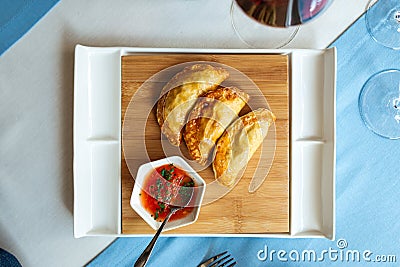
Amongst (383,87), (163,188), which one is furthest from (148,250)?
(383,87)

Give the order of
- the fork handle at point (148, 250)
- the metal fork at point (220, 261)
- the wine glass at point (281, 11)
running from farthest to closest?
the metal fork at point (220, 261)
the fork handle at point (148, 250)
the wine glass at point (281, 11)

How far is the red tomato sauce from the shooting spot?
107 cm

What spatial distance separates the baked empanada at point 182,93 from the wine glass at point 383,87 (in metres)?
0.35

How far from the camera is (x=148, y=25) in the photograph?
46.0 inches

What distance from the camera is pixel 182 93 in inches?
41.4

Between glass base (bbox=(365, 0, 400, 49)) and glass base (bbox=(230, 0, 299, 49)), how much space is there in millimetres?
181

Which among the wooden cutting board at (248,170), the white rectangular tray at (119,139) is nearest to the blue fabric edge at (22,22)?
the white rectangular tray at (119,139)

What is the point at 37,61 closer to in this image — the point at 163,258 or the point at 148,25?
the point at 148,25

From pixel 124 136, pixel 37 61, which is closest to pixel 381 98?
pixel 124 136

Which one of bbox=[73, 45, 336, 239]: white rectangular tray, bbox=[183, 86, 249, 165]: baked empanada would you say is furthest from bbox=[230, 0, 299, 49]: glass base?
bbox=[183, 86, 249, 165]: baked empanada

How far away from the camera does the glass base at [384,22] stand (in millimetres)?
1169

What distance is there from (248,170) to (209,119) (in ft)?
0.50

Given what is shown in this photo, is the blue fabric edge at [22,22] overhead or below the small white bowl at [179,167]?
overhead

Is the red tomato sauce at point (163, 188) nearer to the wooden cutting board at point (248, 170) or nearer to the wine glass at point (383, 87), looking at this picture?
the wooden cutting board at point (248, 170)
